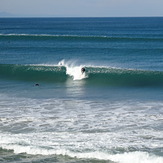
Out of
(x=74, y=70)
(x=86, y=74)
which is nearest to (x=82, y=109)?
(x=86, y=74)

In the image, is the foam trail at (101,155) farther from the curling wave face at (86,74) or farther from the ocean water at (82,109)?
the curling wave face at (86,74)

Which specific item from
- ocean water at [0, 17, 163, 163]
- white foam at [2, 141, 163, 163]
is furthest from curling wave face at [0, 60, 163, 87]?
white foam at [2, 141, 163, 163]

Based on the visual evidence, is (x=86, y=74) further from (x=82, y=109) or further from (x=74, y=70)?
(x=82, y=109)

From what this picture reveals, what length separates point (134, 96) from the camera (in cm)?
2162

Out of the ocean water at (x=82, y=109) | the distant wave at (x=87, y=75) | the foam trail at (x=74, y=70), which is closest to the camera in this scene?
the ocean water at (x=82, y=109)

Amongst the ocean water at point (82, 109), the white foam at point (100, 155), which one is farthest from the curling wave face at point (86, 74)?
the white foam at point (100, 155)

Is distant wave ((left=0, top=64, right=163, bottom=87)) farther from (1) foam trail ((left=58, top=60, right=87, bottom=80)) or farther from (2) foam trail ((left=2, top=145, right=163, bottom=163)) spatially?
(2) foam trail ((left=2, top=145, right=163, bottom=163))

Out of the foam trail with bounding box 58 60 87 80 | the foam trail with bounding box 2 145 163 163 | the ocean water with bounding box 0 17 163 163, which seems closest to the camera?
the foam trail with bounding box 2 145 163 163

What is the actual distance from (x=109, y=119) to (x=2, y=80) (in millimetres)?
13205

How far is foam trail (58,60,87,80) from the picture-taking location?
28528mm

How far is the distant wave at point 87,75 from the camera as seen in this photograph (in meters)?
26.7

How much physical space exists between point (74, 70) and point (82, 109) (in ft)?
39.3

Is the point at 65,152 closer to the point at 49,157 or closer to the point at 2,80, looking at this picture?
the point at 49,157

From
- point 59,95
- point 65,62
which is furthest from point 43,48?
point 59,95
